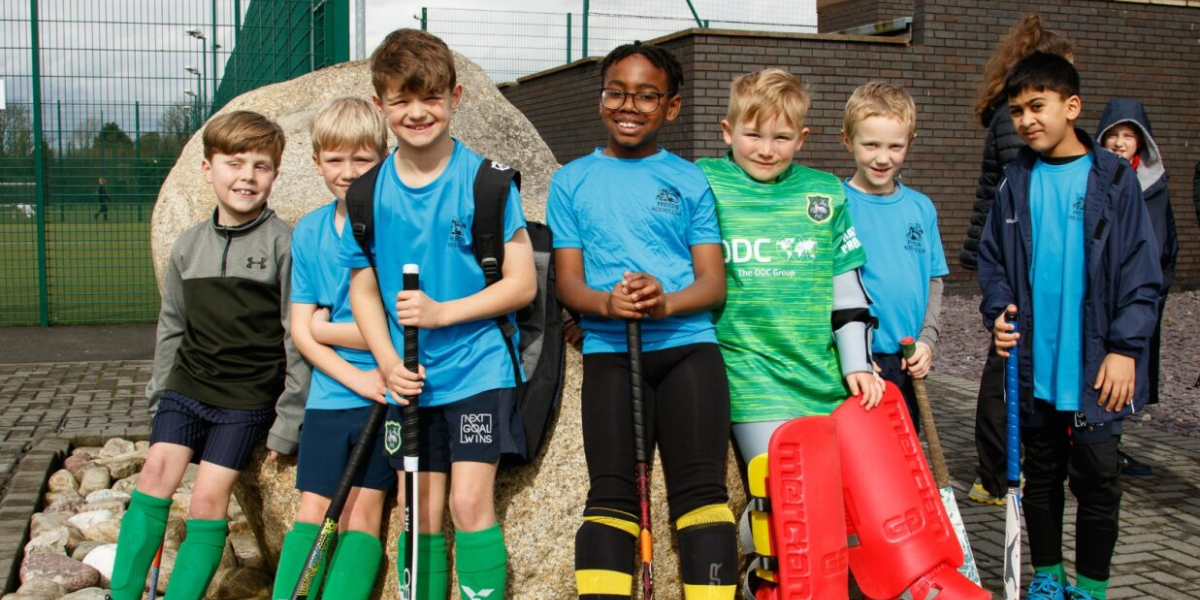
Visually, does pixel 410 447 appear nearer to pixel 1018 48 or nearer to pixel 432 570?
pixel 432 570

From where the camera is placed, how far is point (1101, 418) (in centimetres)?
369

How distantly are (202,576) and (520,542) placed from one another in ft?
3.47

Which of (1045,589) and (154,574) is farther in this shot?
(1045,589)

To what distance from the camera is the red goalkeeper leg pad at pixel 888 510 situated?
3266 mm

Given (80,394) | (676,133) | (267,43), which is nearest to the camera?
(80,394)

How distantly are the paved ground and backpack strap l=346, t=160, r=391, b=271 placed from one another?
2.74m

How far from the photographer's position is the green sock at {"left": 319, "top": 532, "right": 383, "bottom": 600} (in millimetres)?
3342

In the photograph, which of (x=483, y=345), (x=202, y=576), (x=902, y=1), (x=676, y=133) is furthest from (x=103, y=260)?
(x=902, y=1)

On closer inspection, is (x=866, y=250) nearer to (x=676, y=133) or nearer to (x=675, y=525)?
(x=675, y=525)

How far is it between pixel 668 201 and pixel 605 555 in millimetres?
1041

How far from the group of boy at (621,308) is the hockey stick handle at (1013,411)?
6 cm

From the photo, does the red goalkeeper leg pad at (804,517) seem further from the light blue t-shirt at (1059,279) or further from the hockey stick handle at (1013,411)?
the light blue t-shirt at (1059,279)

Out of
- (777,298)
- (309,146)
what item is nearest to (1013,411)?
(777,298)

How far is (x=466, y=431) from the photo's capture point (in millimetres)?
3184
